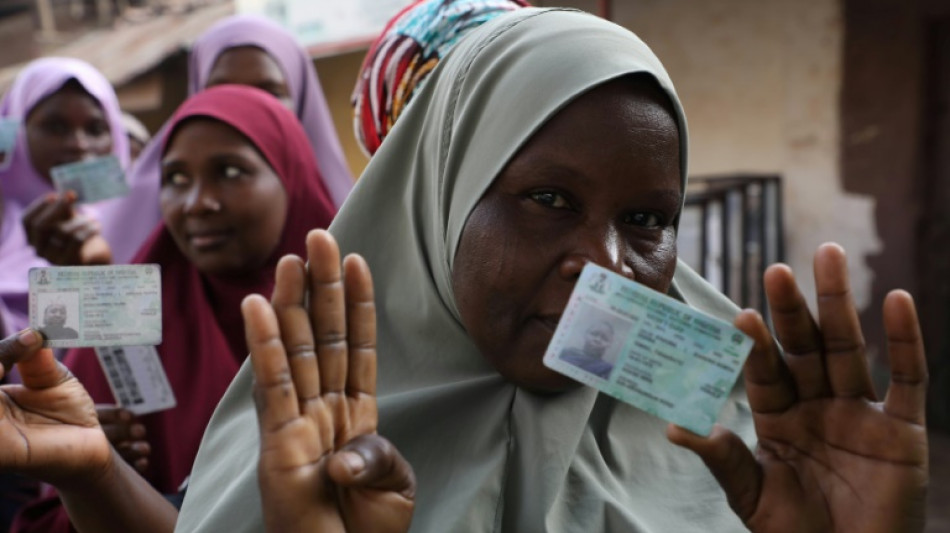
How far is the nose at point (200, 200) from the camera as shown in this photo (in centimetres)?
270

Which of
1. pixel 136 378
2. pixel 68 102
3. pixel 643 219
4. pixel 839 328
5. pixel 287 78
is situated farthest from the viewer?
pixel 68 102

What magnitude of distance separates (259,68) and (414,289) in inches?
104

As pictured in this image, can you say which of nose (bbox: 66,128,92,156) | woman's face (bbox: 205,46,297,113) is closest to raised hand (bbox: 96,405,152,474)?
woman's face (bbox: 205,46,297,113)

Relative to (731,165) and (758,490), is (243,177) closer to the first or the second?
(758,490)

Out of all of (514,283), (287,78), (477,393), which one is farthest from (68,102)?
(514,283)

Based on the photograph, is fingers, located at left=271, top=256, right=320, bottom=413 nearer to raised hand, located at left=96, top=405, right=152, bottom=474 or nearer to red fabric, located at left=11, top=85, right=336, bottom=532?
raised hand, located at left=96, top=405, right=152, bottom=474

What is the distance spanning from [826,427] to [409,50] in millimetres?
1651

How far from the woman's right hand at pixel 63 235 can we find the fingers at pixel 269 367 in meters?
2.51

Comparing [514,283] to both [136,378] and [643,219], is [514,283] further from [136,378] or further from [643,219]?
[136,378]

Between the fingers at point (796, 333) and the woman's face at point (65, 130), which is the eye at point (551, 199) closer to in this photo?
the fingers at point (796, 333)

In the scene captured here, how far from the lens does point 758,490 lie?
1462mm

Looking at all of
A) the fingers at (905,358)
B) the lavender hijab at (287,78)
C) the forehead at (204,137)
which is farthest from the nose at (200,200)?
the fingers at (905,358)

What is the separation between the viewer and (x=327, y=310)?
54.0 inches

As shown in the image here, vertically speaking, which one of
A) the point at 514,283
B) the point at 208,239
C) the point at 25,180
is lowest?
the point at 25,180
